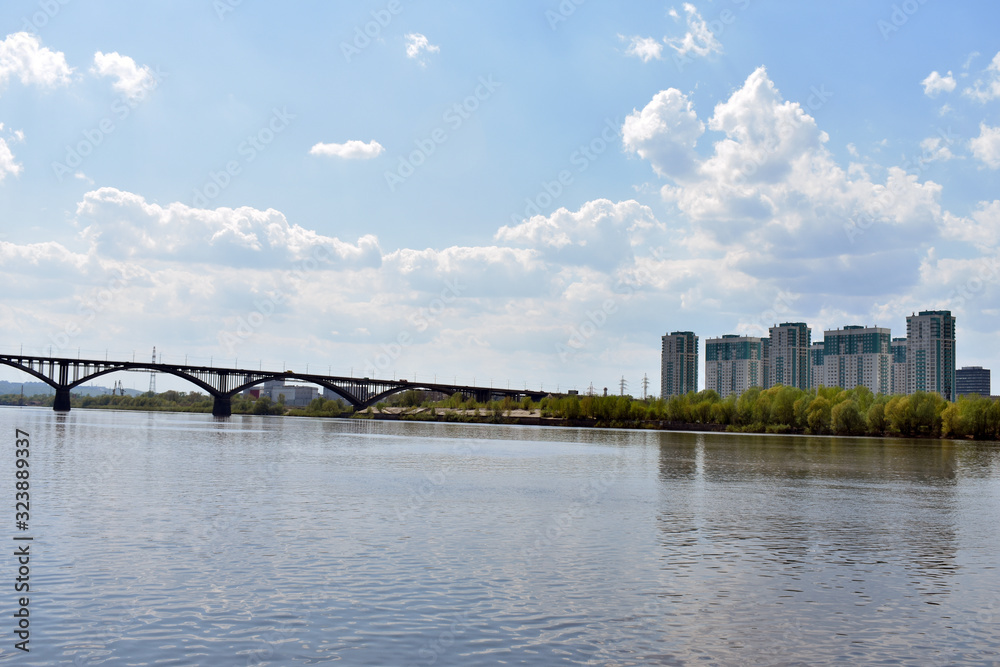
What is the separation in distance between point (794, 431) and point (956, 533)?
123 metres

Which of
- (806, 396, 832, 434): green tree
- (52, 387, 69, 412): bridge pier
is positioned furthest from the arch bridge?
(806, 396, 832, 434): green tree

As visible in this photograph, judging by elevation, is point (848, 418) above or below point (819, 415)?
below

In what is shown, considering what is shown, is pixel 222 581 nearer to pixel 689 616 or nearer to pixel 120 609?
pixel 120 609

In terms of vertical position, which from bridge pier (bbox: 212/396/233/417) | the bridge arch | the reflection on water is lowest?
bridge pier (bbox: 212/396/233/417)

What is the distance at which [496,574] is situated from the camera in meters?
17.5

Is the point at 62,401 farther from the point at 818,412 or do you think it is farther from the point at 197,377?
the point at 818,412

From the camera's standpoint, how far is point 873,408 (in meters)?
128

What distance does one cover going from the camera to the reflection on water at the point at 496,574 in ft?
41.8

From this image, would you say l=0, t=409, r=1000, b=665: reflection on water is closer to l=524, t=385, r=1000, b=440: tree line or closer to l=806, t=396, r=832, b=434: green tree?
l=524, t=385, r=1000, b=440: tree line

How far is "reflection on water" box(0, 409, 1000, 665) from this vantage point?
41.8 feet

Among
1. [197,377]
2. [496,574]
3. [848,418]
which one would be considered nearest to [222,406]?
[197,377]

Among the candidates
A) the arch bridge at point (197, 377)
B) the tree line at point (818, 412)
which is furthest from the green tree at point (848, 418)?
the arch bridge at point (197, 377)

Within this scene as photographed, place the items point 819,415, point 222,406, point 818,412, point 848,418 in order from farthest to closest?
point 222,406 → point 819,415 → point 818,412 → point 848,418

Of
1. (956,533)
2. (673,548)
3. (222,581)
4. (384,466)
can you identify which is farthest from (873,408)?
(222,581)
